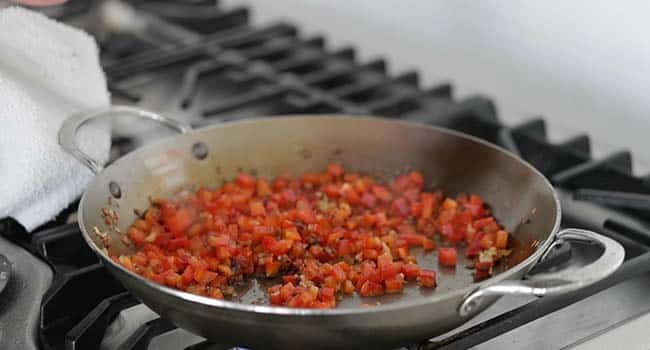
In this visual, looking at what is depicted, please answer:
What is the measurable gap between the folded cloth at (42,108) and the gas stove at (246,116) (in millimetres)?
35

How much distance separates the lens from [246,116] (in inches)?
44.9

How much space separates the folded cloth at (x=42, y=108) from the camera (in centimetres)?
91

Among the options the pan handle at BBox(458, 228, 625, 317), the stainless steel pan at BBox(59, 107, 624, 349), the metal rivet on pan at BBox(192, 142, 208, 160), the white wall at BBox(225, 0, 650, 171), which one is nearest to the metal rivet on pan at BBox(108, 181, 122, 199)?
the stainless steel pan at BBox(59, 107, 624, 349)

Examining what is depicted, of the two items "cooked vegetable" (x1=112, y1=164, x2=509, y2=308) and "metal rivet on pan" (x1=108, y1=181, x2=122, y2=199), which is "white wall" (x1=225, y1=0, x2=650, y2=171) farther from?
"metal rivet on pan" (x1=108, y1=181, x2=122, y2=199)

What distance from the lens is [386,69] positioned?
1.26 metres

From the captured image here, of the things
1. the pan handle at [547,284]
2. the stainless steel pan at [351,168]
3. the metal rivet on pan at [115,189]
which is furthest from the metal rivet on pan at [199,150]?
the pan handle at [547,284]

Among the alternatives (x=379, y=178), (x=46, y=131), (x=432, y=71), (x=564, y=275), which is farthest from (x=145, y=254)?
(x=432, y=71)

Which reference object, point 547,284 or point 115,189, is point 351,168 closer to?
point 115,189

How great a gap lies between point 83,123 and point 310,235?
264 mm

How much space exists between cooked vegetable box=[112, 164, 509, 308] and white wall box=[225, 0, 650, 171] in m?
0.27

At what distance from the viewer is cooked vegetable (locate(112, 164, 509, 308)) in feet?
2.69

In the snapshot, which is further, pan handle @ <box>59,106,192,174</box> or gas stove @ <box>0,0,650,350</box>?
pan handle @ <box>59,106,192,174</box>

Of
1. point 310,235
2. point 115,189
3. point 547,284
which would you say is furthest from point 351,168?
point 547,284

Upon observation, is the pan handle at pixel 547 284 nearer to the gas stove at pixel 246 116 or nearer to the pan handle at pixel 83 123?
the gas stove at pixel 246 116
